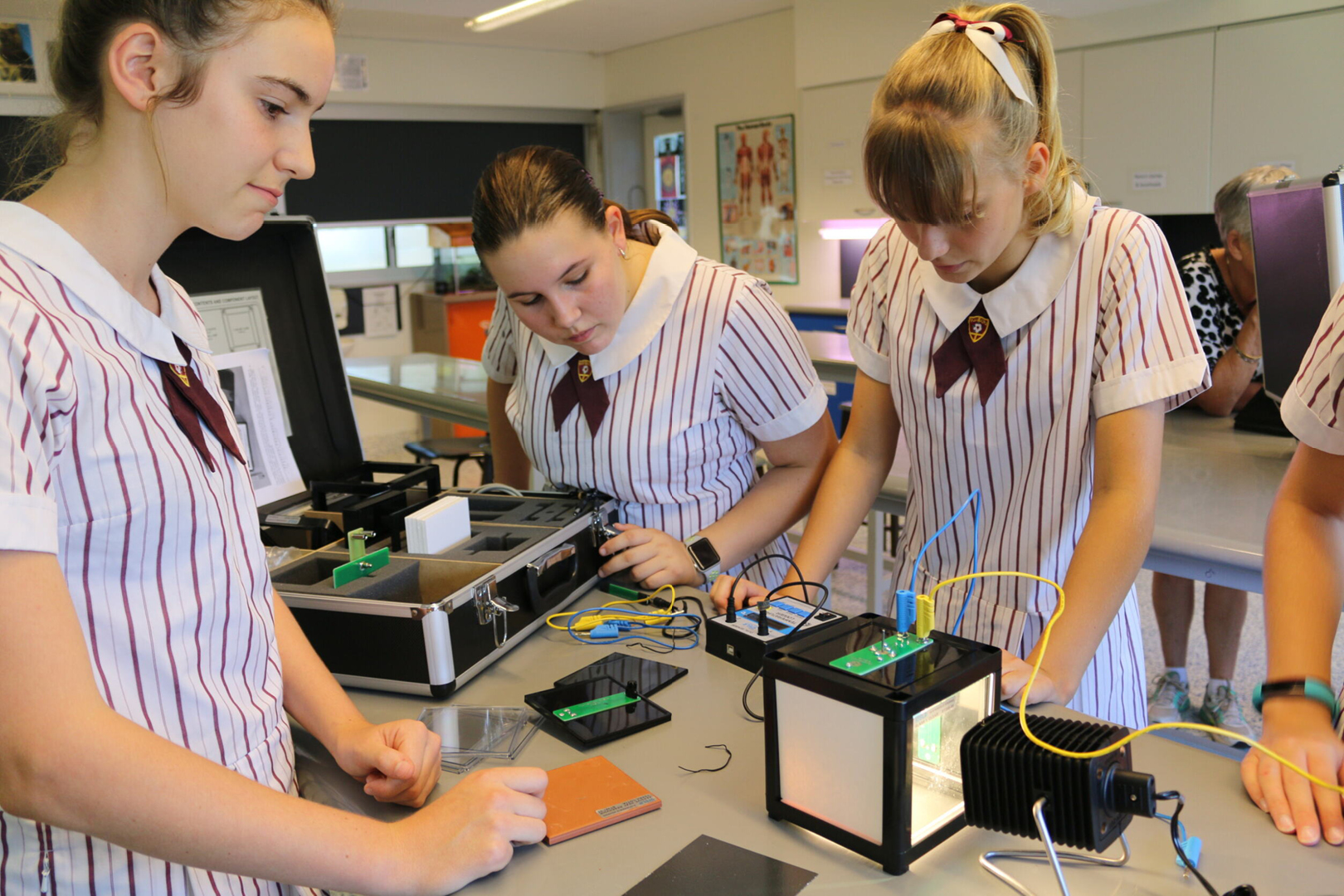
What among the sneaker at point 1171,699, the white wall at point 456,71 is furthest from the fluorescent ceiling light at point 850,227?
the sneaker at point 1171,699

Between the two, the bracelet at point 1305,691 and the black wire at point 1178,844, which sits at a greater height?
the bracelet at point 1305,691

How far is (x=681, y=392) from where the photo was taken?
1582 millimetres

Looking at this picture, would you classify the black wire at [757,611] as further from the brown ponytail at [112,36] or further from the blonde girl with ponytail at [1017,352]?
the brown ponytail at [112,36]

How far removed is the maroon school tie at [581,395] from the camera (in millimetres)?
1585

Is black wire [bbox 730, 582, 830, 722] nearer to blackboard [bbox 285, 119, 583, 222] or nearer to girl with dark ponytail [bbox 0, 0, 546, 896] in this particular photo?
girl with dark ponytail [bbox 0, 0, 546, 896]

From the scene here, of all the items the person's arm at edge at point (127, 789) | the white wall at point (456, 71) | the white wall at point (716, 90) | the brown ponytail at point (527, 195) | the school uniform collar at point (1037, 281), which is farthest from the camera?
the white wall at point (456, 71)

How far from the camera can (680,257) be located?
1609 mm

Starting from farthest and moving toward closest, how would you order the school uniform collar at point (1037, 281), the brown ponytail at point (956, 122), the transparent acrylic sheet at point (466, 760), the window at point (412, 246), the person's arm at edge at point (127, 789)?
the window at point (412, 246), the school uniform collar at point (1037, 281), the brown ponytail at point (956, 122), the transparent acrylic sheet at point (466, 760), the person's arm at edge at point (127, 789)

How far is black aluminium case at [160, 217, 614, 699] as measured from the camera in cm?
115

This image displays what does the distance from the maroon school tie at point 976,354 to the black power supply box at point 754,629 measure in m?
0.37

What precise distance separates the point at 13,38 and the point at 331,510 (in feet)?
18.2

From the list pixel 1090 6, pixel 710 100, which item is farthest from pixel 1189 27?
pixel 710 100

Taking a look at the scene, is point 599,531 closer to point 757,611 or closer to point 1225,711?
point 757,611

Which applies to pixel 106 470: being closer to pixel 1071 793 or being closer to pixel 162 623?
pixel 162 623
